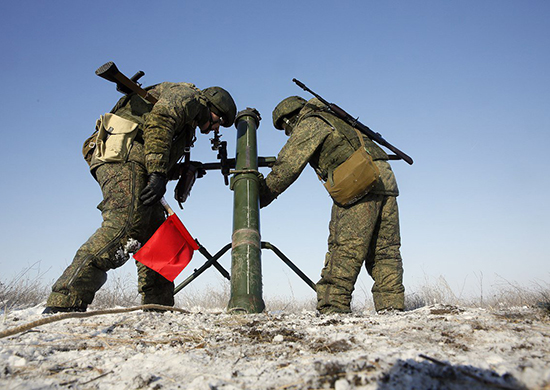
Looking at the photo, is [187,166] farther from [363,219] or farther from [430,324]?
[430,324]

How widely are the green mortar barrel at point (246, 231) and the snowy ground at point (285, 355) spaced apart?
0.84 m

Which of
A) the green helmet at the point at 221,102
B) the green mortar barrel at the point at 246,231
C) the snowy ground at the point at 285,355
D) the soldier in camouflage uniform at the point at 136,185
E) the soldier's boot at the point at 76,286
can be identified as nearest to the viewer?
the snowy ground at the point at 285,355

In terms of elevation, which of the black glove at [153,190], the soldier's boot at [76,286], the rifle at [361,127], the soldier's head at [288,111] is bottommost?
the soldier's boot at [76,286]

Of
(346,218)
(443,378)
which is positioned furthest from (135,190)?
(443,378)

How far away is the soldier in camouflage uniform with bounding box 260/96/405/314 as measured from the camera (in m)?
3.65

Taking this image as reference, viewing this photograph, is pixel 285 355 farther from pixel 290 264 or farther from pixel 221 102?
pixel 221 102

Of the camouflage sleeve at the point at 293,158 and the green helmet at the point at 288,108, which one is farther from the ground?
the green helmet at the point at 288,108

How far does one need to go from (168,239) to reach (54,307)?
108 centimetres

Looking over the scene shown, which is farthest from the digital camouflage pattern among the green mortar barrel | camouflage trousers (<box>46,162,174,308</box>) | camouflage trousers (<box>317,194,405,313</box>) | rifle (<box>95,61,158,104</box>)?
camouflage trousers (<box>317,194,405,313</box>)

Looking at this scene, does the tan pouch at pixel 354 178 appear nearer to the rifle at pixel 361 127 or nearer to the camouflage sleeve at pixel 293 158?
the camouflage sleeve at pixel 293 158

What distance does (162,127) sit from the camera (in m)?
3.40

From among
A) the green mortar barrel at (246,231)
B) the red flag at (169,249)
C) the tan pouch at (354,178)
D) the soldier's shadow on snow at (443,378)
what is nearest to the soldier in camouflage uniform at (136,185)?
the red flag at (169,249)

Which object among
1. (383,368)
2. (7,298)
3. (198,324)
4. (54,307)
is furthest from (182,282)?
(383,368)

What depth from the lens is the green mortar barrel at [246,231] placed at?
3.16 m
